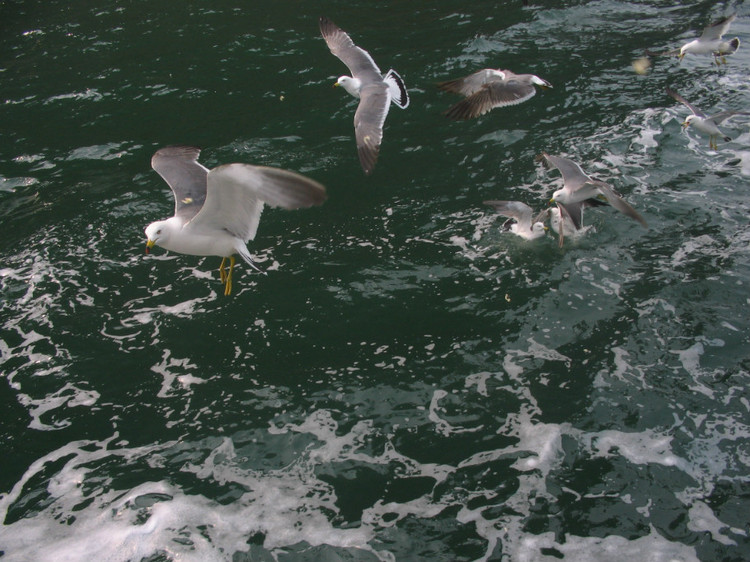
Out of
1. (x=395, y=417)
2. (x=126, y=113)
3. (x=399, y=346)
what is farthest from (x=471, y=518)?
(x=126, y=113)

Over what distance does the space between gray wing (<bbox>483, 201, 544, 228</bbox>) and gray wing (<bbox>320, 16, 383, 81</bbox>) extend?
339 cm

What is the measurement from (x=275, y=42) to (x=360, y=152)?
7394mm

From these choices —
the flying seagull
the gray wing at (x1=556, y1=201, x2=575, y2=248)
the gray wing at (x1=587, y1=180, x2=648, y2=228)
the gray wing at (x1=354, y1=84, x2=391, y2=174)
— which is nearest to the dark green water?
the gray wing at (x1=556, y1=201, x2=575, y2=248)

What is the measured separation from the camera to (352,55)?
36.0 ft

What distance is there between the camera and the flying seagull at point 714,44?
1184cm

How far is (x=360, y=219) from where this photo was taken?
8.63 metres

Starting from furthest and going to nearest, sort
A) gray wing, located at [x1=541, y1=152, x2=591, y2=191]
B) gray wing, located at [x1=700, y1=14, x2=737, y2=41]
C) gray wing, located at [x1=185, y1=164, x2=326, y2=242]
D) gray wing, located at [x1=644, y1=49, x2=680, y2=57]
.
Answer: gray wing, located at [x1=644, y1=49, x2=680, y2=57], gray wing, located at [x1=700, y1=14, x2=737, y2=41], gray wing, located at [x1=541, y1=152, x2=591, y2=191], gray wing, located at [x1=185, y1=164, x2=326, y2=242]

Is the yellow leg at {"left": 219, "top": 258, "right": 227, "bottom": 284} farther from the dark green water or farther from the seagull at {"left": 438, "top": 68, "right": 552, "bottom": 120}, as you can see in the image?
the seagull at {"left": 438, "top": 68, "right": 552, "bottom": 120}

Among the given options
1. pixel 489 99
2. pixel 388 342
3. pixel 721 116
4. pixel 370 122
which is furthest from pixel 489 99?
pixel 388 342

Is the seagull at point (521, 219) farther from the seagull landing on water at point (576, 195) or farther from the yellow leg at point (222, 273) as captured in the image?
the yellow leg at point (222, 273)

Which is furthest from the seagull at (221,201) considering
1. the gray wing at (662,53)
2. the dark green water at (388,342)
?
the gray wing at (662,53)

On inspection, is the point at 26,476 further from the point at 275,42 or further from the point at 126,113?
the point at 275,42

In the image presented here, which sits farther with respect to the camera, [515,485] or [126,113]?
[126,113]

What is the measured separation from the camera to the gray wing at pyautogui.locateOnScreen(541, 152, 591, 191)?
7896 millimetres
